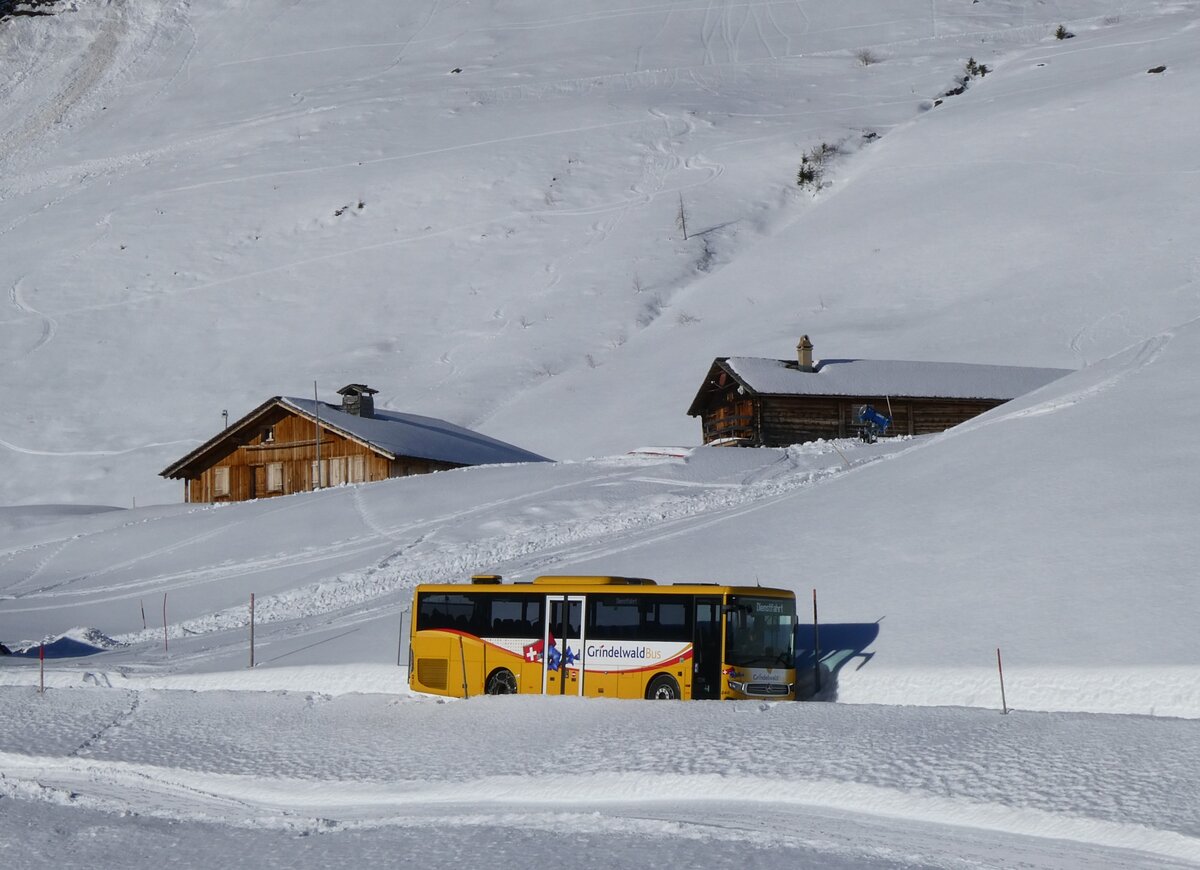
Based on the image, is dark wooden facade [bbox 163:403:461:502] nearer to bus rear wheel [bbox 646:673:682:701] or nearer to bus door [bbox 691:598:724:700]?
bus rear wheel [bbox 646:673:682:701]

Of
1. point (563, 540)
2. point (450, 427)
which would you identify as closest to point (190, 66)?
point (450, 427)

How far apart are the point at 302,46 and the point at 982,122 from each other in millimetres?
65912

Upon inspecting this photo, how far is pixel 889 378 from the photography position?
53.5 m

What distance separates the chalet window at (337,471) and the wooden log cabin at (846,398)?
1377 centimetres

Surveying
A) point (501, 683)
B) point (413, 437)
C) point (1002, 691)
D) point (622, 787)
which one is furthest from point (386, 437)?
point (622, 787)

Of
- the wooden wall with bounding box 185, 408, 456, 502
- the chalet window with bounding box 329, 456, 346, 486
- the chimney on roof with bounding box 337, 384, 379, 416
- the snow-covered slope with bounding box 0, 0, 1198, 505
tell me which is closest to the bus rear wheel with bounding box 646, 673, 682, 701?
the wooden wall with bounding box 185, 408, 456, 502

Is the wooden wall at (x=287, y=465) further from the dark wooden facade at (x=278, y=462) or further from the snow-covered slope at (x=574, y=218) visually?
the snow-covered slope at (x=574, y=218)

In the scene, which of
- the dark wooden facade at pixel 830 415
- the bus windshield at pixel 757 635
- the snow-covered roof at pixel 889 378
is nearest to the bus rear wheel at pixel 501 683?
the bus windshield at pixel 757 635

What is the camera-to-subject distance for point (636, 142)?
319 ft

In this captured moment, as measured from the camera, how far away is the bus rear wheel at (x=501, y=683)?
21875 millimetres

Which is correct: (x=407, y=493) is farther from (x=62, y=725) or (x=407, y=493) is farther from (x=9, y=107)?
(x=9, y=107)

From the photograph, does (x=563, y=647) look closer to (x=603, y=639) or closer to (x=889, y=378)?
(x=603, y=639)

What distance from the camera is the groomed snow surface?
15.0m

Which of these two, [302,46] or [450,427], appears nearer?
[450,427]
